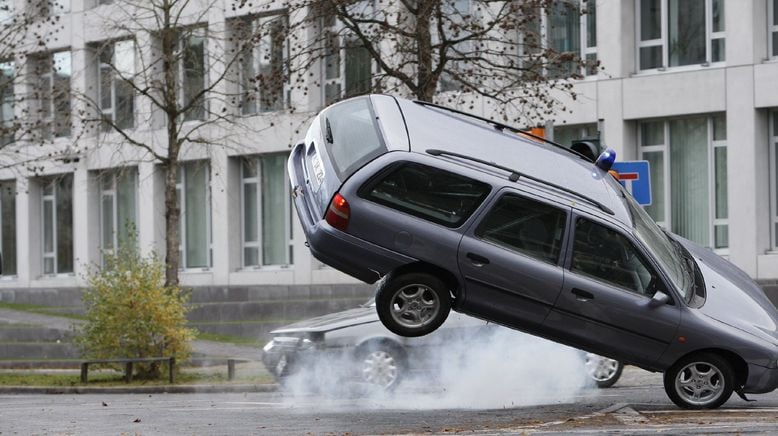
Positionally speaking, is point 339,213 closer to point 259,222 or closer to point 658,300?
point 658,300

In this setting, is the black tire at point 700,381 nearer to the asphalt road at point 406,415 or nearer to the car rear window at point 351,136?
the asphalt road at point 406,415

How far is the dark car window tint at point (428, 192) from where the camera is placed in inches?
481

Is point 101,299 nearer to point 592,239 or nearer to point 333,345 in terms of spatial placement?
point 333,345

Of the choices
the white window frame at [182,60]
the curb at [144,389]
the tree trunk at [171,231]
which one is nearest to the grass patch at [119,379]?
the curb at [144,389]

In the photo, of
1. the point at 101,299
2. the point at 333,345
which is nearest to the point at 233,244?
the point at 101,299

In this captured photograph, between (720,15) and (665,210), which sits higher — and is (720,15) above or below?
above

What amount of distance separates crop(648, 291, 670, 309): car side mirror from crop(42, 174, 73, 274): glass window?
34.9 metres

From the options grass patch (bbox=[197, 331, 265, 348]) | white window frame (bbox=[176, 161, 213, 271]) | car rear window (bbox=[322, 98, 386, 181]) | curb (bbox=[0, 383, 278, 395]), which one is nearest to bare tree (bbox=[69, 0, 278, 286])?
white window frame (bbox=[176, 161, 213, 271])

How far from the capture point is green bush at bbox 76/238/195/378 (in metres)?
22.4

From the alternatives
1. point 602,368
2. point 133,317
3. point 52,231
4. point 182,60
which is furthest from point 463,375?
point 52,231

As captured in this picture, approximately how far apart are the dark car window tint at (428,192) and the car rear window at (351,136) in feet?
0.93

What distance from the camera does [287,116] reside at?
126 ft

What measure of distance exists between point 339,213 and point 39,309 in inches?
1142

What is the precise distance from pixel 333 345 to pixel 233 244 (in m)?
23.9
